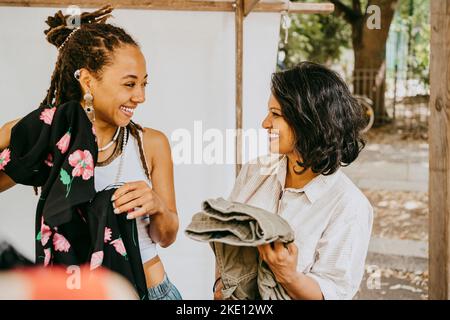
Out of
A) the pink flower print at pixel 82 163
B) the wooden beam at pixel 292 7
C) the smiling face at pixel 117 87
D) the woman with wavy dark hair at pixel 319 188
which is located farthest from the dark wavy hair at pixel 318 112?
the wooden beam at pixel 292 7

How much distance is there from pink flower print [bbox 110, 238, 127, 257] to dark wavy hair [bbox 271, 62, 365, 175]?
49 cm

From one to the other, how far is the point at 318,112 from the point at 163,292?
0.65m

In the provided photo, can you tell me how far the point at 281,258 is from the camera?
44.1 inches

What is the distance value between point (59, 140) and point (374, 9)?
114 centimetres

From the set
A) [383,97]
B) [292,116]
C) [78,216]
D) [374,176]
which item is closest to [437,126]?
[292,116]

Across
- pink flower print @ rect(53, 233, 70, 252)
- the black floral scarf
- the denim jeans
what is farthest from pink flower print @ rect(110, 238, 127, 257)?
the denim jeans

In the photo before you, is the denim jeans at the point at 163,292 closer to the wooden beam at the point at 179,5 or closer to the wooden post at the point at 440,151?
the wooden post at the point at 440,151

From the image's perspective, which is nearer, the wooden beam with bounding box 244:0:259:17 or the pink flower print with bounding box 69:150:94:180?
the pink flower print with bounding box 69:150:94:180

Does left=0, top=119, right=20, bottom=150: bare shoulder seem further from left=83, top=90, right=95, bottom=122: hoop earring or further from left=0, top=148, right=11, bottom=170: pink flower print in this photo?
left=83, top=90, right=95, bottom=122: hoop earring

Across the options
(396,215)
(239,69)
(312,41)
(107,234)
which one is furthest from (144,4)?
(312,41)

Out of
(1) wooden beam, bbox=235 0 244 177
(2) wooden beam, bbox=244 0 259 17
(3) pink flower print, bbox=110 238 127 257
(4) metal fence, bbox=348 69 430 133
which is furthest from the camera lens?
(4) metal fence, bbox=348 69 430 133

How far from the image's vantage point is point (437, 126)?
1.21 m

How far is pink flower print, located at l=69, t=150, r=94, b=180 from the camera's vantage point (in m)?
1.18

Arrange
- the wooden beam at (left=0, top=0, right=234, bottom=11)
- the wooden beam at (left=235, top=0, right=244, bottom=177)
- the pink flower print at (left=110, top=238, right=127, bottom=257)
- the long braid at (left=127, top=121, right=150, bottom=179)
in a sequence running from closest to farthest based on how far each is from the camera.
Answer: the pink flower print at (left=110, top=238, right=127, bottom=257), the long braid at (left=127, top=121, right=150, bottom=179), the wooden beam at (left=0, top=0, right=234, bottom=11), the wooden beam at (left=235, top=0, right=244, bottom=177)
